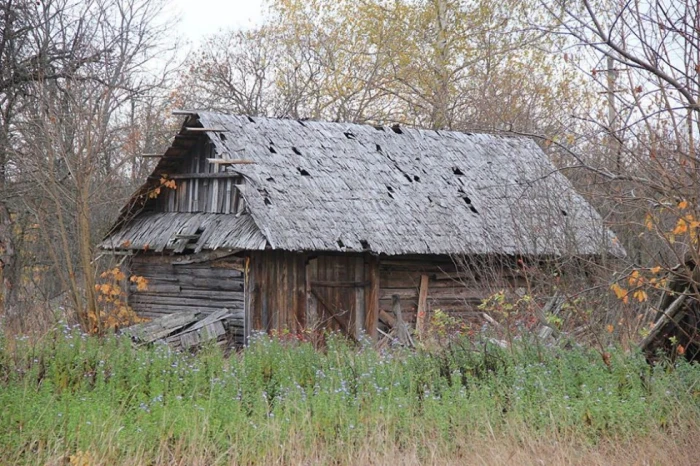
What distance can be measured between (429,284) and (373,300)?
56.4 inches

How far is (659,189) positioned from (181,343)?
314 inches

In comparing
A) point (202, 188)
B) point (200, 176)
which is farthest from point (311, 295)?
point (200, 176)

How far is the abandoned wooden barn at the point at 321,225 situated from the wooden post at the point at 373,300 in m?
0.02

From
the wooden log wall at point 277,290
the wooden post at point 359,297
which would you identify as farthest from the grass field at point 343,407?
the wooden post at point 359,297

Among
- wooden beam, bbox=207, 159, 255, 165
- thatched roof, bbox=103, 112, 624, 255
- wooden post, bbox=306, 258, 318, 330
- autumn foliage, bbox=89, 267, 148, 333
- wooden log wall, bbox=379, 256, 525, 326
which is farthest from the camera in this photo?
wooden log wall, bbox=379, 256, 525, 326

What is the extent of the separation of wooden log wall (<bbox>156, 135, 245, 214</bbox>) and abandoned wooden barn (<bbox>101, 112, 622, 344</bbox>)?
0.03 m

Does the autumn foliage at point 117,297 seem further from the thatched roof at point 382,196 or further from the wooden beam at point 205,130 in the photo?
the wooden beam at point 205,130

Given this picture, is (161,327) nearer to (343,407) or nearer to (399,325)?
(399,325)

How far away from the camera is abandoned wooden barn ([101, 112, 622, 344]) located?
14164 millimetres

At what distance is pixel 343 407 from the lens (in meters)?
7.20

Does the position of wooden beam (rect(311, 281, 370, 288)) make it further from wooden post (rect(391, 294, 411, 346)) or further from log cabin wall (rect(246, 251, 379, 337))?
wooden post (rect(391, 294, 411, 346))

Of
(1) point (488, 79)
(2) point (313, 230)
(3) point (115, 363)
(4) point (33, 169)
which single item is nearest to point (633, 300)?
(2) point (313, 230)

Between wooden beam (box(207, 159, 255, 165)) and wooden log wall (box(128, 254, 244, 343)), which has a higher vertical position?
wooden beam (box(207, 159, 255, 165))

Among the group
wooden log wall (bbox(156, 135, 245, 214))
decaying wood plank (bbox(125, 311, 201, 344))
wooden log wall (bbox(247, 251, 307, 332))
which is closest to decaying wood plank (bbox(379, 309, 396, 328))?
wooden log wall (bbox(247, 251, 307, 332))
